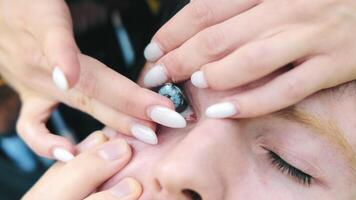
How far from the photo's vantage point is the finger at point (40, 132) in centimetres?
104

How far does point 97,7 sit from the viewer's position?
1.71 metres

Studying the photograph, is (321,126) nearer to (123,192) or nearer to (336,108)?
(336,108)

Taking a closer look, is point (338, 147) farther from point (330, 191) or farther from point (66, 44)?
point (66, 44)

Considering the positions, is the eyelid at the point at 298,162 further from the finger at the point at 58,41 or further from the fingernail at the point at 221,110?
the finger at the point at 58,41

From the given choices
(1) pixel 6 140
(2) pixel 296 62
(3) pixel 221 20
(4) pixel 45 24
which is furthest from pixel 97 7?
(2) pixel 296 62

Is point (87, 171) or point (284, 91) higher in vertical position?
point (284, 91)

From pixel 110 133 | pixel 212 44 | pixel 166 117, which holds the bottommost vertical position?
pixel 110 133

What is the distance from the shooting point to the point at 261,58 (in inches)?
30.9

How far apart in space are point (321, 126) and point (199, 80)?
225 mm

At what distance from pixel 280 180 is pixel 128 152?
29 centimetres

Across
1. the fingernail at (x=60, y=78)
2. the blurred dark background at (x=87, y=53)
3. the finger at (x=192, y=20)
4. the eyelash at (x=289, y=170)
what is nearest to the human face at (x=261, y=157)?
the eyelash at (x=289, y=170)

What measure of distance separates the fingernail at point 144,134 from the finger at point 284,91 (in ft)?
0.52

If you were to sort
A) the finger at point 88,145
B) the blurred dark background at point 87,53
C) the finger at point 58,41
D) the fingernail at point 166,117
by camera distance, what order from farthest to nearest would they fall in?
1. the blurred dark background at point 87,53
2. the finger at point 88,145
3. the fingernail at point 166,117
4. the finger at point 58,41

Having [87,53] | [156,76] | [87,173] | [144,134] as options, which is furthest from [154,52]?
[87,53]
